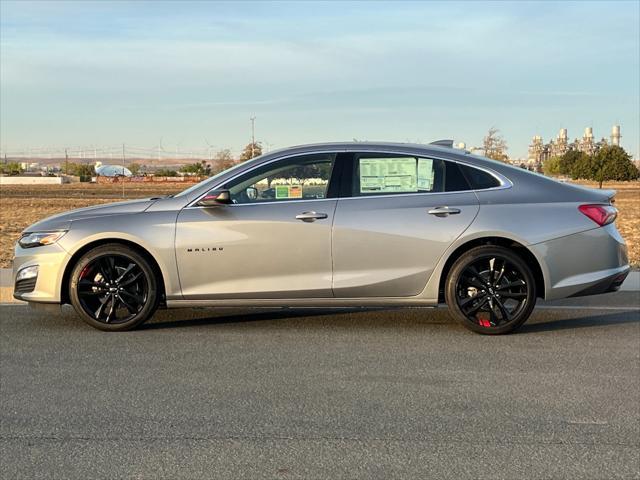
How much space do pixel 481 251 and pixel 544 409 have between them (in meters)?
2.27

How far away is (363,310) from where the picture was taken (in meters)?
8.46

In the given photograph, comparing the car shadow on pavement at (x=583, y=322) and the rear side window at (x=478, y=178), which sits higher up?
the rear side window at (x=478, y=178)

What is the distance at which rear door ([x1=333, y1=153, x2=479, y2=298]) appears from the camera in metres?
7.12

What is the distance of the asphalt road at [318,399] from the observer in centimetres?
414

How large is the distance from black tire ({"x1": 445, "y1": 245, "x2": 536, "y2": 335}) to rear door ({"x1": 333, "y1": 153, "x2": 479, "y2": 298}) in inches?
9.5

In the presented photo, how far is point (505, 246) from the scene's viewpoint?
7.26 metres

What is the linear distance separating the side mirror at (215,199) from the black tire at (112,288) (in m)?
0.72

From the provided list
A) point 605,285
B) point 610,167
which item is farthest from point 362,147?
point 610,167

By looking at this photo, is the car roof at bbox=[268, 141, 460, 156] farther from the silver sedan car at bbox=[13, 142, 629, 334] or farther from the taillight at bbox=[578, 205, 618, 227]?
the taillight at bbox=[578, 205, 618, 227]

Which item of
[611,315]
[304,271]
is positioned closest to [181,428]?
[304,271]

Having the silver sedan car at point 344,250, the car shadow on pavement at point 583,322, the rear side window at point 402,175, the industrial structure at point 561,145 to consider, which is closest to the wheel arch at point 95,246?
the silver sedan car at point 344,250

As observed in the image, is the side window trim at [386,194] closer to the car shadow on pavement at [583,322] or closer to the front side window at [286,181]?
the front side window at [286,181]

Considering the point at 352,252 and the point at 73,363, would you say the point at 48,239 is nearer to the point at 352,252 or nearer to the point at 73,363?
the point at 73,363

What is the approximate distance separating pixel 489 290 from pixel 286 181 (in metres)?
2.02
